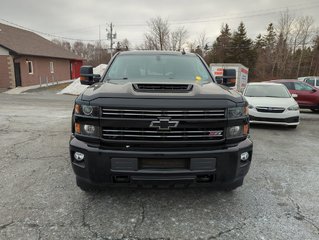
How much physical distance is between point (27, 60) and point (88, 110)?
27.6m

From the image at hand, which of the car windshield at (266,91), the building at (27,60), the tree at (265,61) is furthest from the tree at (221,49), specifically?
the car windshield at (266,91)

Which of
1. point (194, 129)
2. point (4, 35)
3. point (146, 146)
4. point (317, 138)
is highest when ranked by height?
point (4, 35)

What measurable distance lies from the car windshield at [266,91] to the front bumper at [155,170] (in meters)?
6.54

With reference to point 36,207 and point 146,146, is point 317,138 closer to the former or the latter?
point 146,146

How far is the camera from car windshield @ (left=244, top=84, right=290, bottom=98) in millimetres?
8859

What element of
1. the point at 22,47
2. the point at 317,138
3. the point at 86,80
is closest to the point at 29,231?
the point at 86,80

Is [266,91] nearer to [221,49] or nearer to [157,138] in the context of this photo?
[157,138]

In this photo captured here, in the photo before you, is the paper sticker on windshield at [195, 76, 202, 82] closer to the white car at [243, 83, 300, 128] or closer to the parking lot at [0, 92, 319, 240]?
the parking lot at [0, 92, 319, 240]

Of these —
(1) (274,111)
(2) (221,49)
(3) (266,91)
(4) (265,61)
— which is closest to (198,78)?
(1) (274,111)

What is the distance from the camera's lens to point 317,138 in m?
7.23

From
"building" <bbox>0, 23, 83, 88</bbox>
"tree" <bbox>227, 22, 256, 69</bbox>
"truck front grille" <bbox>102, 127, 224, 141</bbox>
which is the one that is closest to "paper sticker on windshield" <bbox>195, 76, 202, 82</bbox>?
"truck front grille" <bbox>102, 127, 224, 141</bbox>

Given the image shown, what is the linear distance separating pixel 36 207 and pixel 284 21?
173 ft

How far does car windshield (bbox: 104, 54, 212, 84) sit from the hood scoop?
0.69 meters

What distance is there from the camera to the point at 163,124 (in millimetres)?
2775
